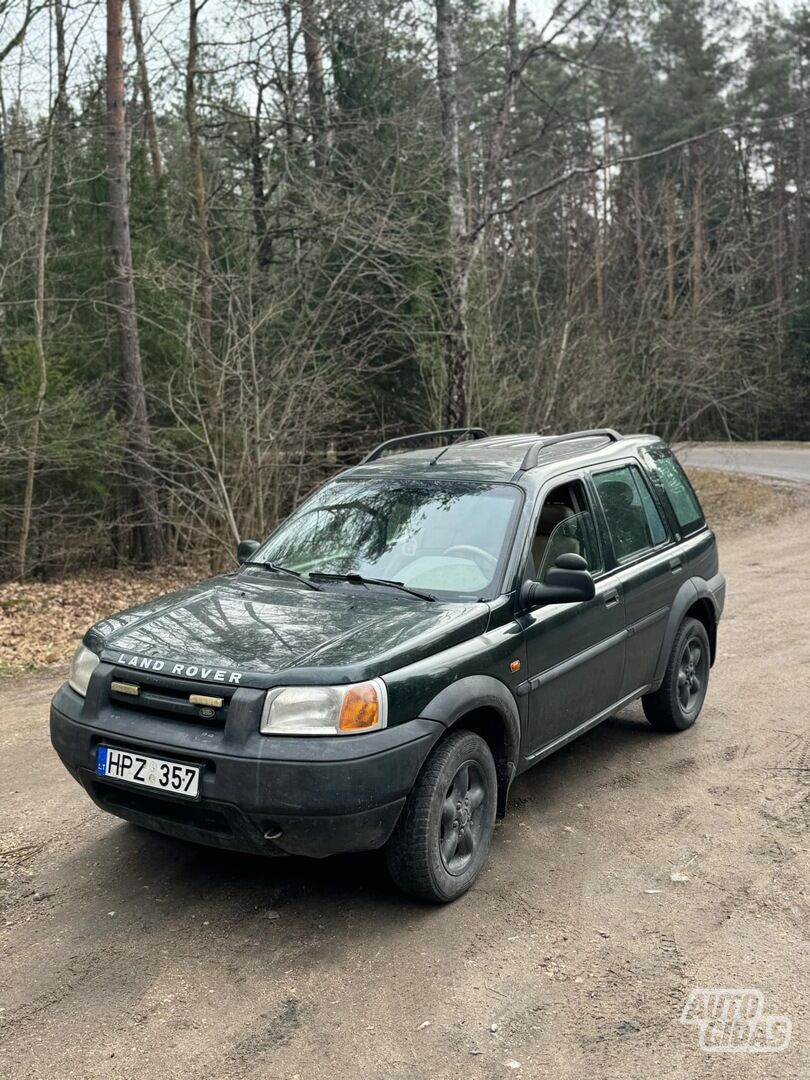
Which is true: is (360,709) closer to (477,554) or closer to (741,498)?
(477,554)

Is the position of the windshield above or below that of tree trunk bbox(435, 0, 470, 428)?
below

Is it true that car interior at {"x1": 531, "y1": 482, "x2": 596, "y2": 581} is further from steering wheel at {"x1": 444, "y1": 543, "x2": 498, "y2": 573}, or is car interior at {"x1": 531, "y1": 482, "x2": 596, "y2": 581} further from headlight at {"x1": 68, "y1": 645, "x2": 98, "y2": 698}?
headlight at {"x1": 68, "y1": 645, "x2": 98, "y2": 698}

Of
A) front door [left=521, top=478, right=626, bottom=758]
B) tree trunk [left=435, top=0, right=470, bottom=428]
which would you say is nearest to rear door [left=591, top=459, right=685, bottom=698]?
front door [left=521, top=478, right=626, bottom=758]

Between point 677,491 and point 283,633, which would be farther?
point 677,491

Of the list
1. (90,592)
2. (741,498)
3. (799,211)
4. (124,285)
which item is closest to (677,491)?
(90,592)

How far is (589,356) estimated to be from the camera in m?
16.3

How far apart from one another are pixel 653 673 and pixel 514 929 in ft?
7.39

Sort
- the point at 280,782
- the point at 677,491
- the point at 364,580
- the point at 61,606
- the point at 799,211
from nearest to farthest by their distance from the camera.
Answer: the point at 280,782 → the point at 364,580 → the point at 677,491 → the point at 61,606 → the point at 799,211

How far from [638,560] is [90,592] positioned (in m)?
10.0

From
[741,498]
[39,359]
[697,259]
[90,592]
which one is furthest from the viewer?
[697,259]

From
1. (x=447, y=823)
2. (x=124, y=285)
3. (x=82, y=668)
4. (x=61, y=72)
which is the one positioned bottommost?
(x=447, y=823)

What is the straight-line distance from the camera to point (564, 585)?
4.26 m

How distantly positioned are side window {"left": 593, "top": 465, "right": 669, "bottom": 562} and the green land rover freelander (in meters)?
0.01

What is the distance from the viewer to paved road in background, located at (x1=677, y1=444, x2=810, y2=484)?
924 inches
